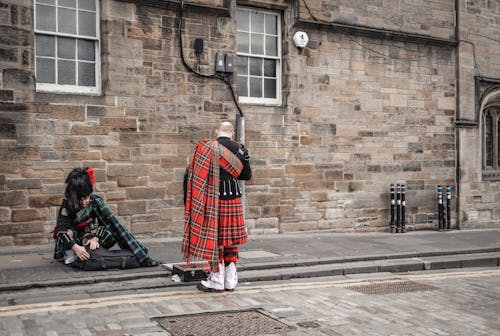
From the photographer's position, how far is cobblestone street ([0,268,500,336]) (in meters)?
5.57

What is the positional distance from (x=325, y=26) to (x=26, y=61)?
6.43m

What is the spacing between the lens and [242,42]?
41.1 ft

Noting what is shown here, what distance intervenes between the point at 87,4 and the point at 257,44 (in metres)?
3.71

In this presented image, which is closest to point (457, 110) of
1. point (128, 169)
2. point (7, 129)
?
point (128, 169)

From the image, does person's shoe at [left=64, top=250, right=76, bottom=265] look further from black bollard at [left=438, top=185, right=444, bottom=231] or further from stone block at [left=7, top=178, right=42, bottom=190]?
black bollard at [left=438, top=185, right=444, bottom=231]

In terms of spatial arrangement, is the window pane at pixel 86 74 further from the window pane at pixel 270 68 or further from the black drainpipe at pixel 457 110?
the black drainpipe at pixel 457 110

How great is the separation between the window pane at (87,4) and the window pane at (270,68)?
12.7 feet

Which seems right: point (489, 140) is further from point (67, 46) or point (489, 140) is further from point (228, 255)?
point (228, 255)

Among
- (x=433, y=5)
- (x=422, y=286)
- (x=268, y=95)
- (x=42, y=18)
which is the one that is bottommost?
(x=422, y=286)

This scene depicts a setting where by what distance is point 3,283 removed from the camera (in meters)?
6.95

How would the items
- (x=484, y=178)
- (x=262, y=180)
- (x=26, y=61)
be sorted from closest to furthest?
(x=26, y=61) < (x=262, y=180) < (x=484, y=178)

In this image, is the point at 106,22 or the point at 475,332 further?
the point at 106,22

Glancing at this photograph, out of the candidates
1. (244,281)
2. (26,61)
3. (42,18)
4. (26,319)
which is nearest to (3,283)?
(26,319)

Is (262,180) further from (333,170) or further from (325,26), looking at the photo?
(325,26)
